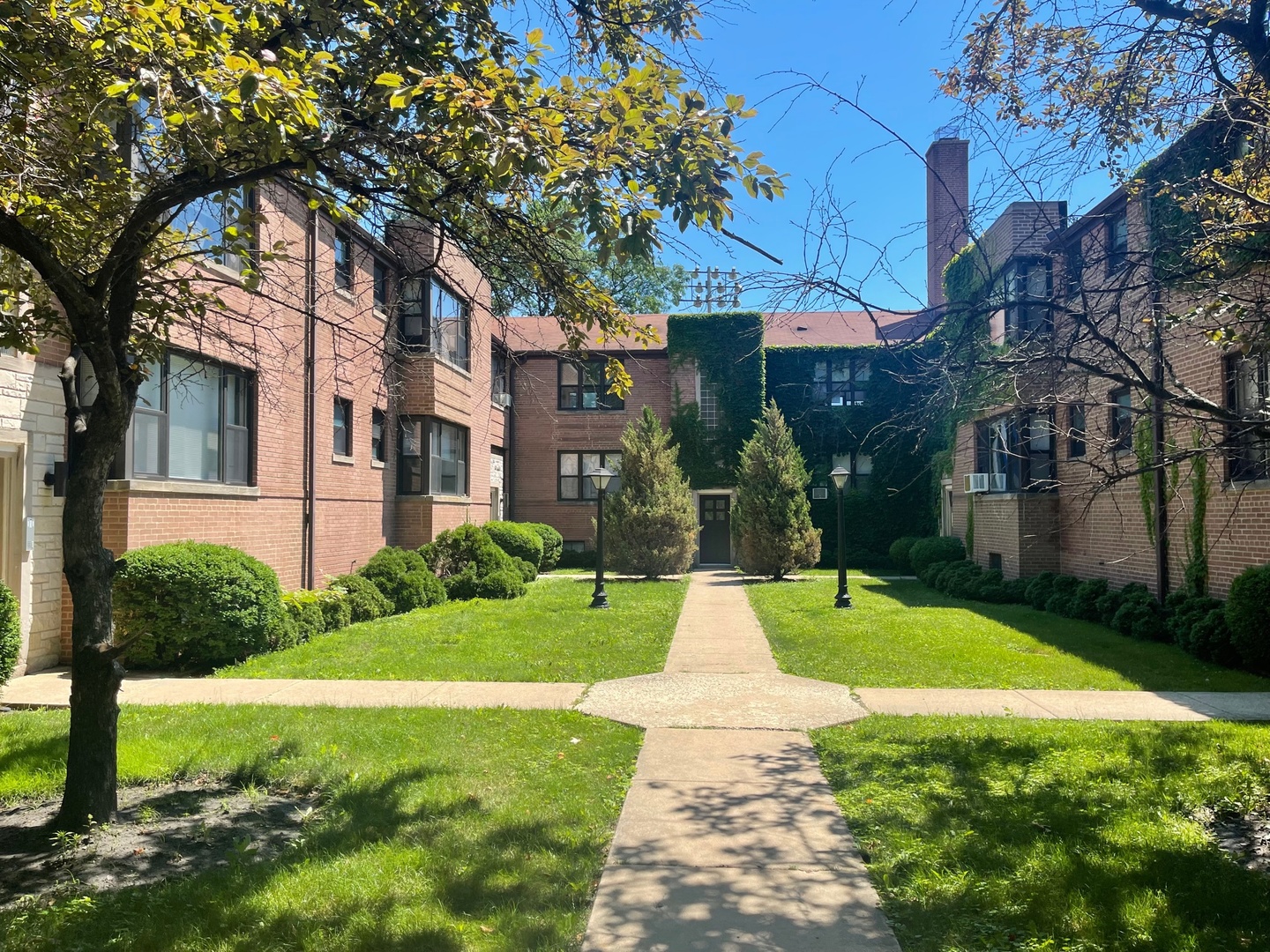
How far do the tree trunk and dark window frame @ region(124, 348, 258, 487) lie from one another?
495cm

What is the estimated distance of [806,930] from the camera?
3.56 metres

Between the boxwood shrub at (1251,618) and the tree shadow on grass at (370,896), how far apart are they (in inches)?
342

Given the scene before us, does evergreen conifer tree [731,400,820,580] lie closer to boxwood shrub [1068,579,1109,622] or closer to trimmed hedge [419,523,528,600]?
trimmed hedge [419,523,528,600]

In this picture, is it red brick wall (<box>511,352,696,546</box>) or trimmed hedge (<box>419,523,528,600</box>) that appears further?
red brick wall (<box>511,352,696,546</box>)

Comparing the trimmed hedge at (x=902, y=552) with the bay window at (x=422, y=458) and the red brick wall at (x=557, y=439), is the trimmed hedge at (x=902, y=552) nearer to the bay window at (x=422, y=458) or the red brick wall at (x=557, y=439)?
the red brick wall at (x=557, y=439)

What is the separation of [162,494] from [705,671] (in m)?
6.86

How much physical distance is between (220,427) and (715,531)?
64.7ft

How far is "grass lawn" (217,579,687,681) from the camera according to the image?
9297 millimetres

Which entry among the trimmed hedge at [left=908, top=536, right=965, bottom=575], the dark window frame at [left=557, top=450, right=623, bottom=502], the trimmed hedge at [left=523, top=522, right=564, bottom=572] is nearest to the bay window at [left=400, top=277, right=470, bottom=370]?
the trimmed hedge at [left=523, top=522, right=564, bottom=572]

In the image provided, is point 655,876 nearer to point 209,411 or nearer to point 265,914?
point 265,914

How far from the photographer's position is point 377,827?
15.2 feet

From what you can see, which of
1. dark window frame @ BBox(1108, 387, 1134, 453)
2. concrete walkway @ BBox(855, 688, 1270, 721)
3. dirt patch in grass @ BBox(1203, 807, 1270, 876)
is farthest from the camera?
dark window frame @ BBox(1108, 387, 1134, 453)

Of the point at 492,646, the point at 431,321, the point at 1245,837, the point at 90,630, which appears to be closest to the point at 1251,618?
the point at 1245,837

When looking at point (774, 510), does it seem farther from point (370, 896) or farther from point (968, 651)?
point (370, 896)
